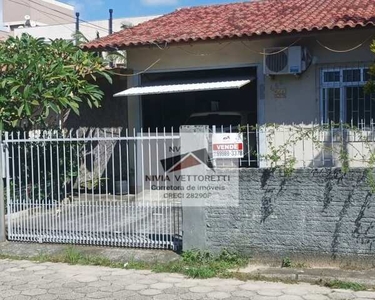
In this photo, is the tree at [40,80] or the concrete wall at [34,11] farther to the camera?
the concrete wall at [34,11]

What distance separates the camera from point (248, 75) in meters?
10.4

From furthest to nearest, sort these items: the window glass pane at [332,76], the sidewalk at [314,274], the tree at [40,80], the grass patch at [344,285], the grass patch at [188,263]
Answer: the window glass pane at [332,76] → the tree at [40,80] → the grass patch at [188,263] → the sidewalk at [314,274] → the grass patch at [344,285]

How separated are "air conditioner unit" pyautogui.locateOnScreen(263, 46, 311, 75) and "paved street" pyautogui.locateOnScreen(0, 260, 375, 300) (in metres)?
5.28

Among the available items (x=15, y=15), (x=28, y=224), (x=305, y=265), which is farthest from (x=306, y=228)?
(x=15, y=15)

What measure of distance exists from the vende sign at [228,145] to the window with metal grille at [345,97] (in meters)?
3.94

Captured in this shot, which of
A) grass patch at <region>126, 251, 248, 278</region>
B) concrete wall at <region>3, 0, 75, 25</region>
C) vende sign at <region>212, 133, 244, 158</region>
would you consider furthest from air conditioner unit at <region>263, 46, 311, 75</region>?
concrete wall at <region>3, 0, 75, 25</region>

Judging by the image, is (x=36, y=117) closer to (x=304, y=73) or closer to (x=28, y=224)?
(x=28, y=224)

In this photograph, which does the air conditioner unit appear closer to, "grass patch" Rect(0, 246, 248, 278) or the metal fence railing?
the metal fence railing

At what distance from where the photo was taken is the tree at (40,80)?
340 inches

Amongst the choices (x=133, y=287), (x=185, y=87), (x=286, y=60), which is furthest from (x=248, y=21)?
(x=133, y=287)

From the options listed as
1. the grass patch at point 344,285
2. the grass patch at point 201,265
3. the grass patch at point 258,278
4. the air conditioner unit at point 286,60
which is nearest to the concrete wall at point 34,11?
the air conditioner unit at point 286,60

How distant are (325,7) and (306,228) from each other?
272 inches

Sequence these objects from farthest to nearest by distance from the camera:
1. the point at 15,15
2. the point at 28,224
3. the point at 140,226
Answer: the point at 15,15, the point at 28,224, the point at 140,226

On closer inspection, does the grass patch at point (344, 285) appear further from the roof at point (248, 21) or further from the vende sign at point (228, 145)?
the roof at point (248, 21)
